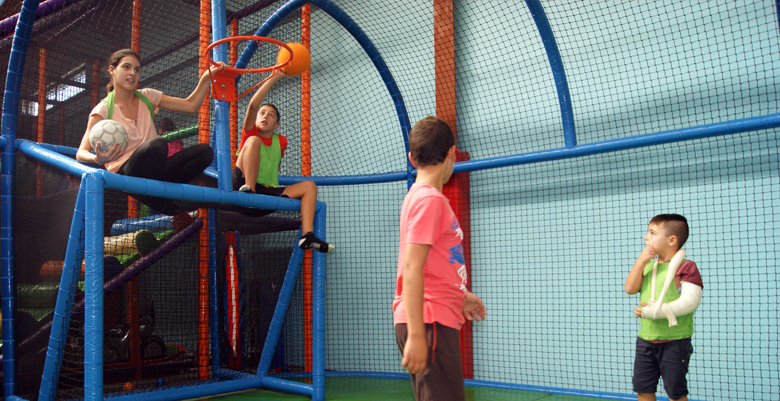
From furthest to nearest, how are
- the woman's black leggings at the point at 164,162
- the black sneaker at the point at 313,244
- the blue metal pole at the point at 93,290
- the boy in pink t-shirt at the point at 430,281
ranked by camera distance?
the black sneaker at the point at 313,244
the woman's black leggings at the point at 164,162
the blue metal pole at the point at 93,290
the boy in pink t-shirt at the point at 430,281

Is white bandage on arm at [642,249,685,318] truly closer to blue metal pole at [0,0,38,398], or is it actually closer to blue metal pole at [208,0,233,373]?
blue metal pole at [208,0,233,373]

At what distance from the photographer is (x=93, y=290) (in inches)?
116

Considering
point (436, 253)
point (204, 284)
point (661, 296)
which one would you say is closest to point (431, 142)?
point (436, 253)

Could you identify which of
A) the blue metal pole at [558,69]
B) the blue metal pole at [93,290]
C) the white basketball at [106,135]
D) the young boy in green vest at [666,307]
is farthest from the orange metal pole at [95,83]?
the young boy in green vest at [666,307]

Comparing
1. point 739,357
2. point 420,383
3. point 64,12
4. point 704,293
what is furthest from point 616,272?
point 64,12

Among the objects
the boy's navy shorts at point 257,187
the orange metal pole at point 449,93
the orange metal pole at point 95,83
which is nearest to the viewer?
the boy's navy shorts at point 257,187

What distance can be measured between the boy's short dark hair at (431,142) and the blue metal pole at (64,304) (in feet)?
6.58

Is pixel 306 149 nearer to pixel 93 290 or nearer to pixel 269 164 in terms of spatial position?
pixel 269 164

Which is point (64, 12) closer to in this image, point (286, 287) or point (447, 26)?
point (286, 287)

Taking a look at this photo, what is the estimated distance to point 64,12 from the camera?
4785mm

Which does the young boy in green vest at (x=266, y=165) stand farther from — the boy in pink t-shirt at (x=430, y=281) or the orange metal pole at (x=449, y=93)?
the boy in pink t-shirt at (x=430, y=281)

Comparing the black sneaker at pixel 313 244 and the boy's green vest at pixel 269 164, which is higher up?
the boy's green vest at pixel 269 164

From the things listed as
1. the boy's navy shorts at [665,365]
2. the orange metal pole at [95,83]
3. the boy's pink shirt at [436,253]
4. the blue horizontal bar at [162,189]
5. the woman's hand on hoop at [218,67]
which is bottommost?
the boy's navy shorts at [665,365]

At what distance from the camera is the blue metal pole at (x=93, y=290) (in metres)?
2.93
